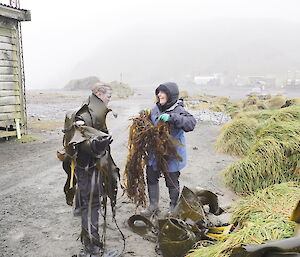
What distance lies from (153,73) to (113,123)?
334 ft

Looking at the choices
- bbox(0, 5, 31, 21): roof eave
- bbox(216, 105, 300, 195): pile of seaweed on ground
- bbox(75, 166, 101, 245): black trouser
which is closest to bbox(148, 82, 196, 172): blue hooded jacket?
bbox(75, 166, 101, 245): black trouser

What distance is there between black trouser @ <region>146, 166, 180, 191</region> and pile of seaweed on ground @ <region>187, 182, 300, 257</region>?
997 mm

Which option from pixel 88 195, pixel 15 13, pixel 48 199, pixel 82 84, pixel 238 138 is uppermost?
pixel 15 13

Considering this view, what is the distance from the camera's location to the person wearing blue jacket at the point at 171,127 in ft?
12.5

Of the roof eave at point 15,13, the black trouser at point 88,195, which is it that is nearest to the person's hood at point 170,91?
the black trouser at point 88,195

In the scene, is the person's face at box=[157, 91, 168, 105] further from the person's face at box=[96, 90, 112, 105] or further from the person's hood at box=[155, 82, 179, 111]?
the person's face at box=[96, 90, 112, 105]

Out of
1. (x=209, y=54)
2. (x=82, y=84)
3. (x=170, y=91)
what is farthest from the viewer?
(x=209, y=54)

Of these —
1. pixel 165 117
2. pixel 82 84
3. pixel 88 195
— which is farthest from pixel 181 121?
pixel 82 84

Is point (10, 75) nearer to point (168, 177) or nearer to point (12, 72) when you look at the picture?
point (12, 72)

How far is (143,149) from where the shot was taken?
4.04 meters

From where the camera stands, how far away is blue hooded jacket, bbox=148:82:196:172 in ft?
12.5

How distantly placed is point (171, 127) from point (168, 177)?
0.65 metres

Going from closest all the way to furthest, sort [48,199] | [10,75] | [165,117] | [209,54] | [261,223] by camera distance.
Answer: [261,223]
[165,117]
[48,199]
[10,75]
[209,54]

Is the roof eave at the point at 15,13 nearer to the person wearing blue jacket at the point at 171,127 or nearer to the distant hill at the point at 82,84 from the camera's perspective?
the person wearing blue jacket at the point at 171,127
